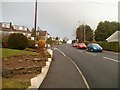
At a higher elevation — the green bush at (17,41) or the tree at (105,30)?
the tree at (105,30)

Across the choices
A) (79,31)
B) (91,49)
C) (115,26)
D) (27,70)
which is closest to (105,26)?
(115,26)

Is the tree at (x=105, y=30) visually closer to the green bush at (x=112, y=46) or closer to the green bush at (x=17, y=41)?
the green bush at (x=112, y=46)

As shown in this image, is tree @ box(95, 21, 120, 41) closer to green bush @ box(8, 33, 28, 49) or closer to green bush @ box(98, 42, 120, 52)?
green bush @ box(98, 42, 120, 52)

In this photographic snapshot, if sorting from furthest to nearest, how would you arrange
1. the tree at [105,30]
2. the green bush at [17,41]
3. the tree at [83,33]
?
the tree at [83,33]
the tree at [105,30]
the green bush at [17,41]

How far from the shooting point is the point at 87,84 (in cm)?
1410

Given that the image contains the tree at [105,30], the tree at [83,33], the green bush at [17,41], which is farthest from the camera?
the tree at [83,33]

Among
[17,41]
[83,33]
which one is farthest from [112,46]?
[83,33]

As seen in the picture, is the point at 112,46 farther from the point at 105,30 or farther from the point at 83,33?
the point at 83,33

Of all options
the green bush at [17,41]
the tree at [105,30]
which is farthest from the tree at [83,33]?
the green bush at [17,41]

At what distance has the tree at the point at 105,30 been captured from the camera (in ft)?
408

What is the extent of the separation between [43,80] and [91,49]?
115ft

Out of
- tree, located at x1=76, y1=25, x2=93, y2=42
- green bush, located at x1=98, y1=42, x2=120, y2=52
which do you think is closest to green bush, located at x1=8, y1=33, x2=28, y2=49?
green bush, located at x1=98, y1=42, x2=120, y2=52

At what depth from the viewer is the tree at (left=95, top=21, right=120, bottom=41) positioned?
124 meters

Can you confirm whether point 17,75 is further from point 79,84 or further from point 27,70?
point 79,84
